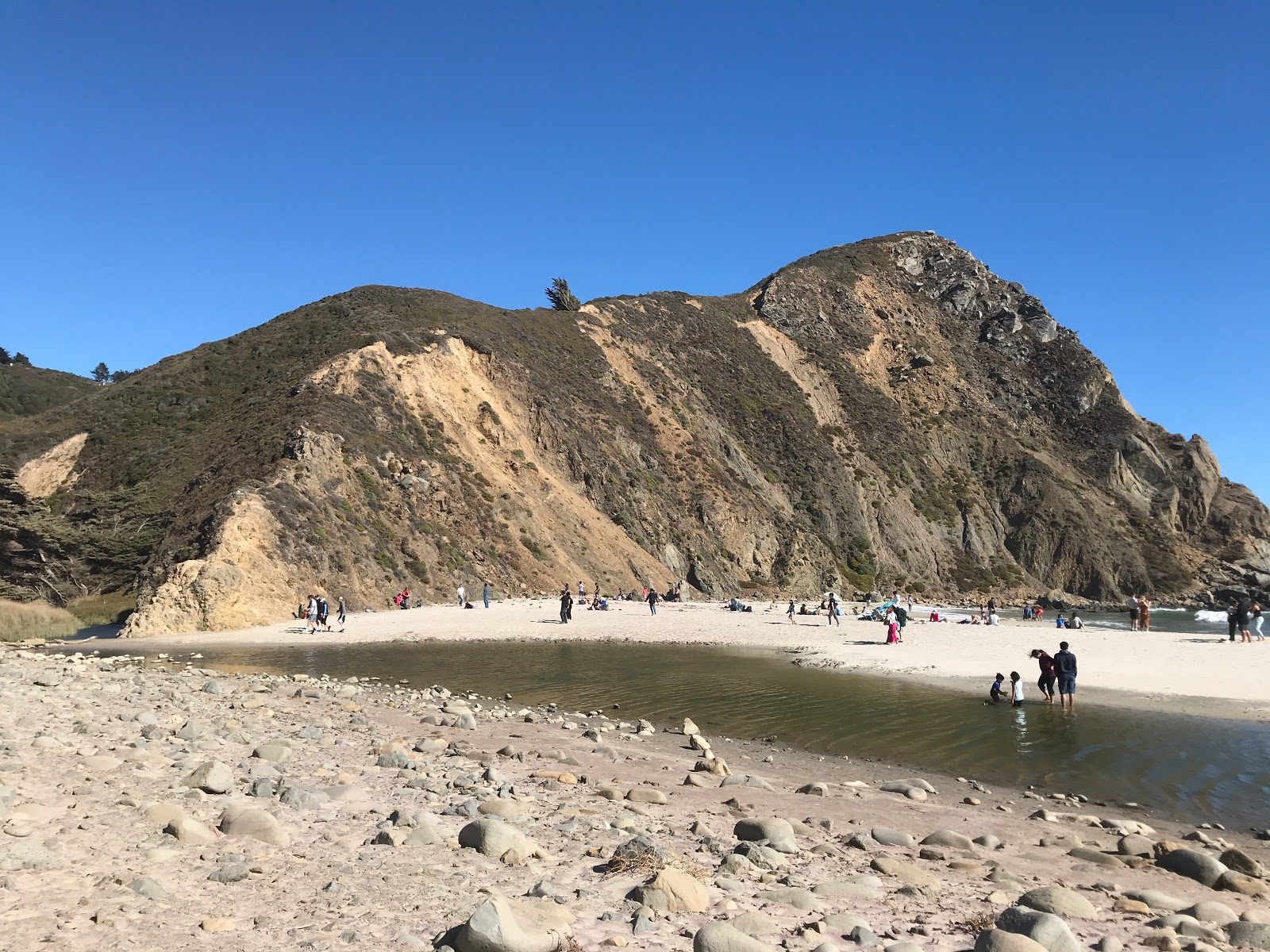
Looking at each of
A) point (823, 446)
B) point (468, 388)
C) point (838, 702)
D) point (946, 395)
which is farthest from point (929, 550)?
point (838, 702)

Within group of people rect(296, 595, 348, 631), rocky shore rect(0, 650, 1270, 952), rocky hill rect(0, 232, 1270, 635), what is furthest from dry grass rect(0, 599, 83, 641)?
rocky shore rect(0, 650, 1270, 952)

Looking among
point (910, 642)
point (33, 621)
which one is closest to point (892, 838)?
point (910, 642)

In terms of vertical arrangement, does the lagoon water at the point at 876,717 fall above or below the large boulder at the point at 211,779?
below

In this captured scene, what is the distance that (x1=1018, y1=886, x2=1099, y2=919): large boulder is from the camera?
6.27 metres

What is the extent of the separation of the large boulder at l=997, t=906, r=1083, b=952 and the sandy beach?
49.3ft

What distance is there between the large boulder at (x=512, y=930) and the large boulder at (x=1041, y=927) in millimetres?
3228

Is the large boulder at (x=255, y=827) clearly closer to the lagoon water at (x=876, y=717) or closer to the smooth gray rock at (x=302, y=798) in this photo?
the smooth gray rock at (x=302, y=798)

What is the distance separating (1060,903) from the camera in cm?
636

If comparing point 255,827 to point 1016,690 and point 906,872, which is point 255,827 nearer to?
point 906,872

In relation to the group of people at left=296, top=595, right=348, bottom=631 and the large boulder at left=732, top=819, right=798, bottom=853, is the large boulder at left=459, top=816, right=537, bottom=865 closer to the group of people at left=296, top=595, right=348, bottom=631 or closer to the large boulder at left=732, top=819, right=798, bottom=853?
the large boulder at left=732, top=819, right=798, bottom=853

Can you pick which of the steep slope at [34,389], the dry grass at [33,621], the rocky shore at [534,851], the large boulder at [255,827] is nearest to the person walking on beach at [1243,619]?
the rocky shore at [534,851]

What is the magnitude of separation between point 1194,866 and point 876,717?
30.7 ft

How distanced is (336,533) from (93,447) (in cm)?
2615

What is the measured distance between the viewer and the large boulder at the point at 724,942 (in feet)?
16.3
